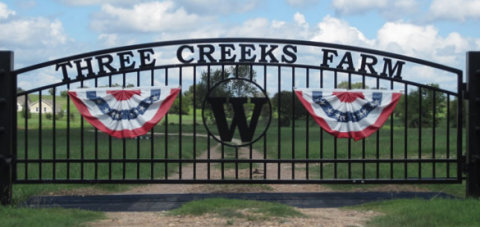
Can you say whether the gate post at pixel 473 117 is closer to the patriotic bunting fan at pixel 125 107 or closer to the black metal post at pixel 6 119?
the patriotic bunting fan at pixel 125 107

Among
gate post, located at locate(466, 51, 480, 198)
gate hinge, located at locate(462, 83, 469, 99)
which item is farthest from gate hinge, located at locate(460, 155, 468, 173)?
gate hinge, located at locate(462, 83, 469, 99)

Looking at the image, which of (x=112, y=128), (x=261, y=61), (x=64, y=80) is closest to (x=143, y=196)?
(x=112, y=128)

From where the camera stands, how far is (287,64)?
27.7ft

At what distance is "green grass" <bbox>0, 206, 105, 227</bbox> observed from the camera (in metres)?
6.80

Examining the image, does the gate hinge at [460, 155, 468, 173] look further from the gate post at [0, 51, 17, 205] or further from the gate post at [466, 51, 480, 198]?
the gate post at [0, 51, 17, 205]

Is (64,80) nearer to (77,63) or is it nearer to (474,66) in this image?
(77,63)

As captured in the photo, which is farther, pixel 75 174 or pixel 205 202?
pixel 75 174

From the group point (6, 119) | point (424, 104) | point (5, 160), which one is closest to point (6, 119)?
point (6, 119)

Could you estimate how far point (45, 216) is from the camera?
712 cm

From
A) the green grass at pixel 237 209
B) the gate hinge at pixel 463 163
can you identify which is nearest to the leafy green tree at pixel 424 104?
the gate hinge at pixel 463 163

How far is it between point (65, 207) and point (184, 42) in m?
2.90

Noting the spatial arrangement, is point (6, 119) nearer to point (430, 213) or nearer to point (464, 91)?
point (430, 213)

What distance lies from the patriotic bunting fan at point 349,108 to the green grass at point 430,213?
131 centimetres

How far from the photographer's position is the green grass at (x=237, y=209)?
713 cm
